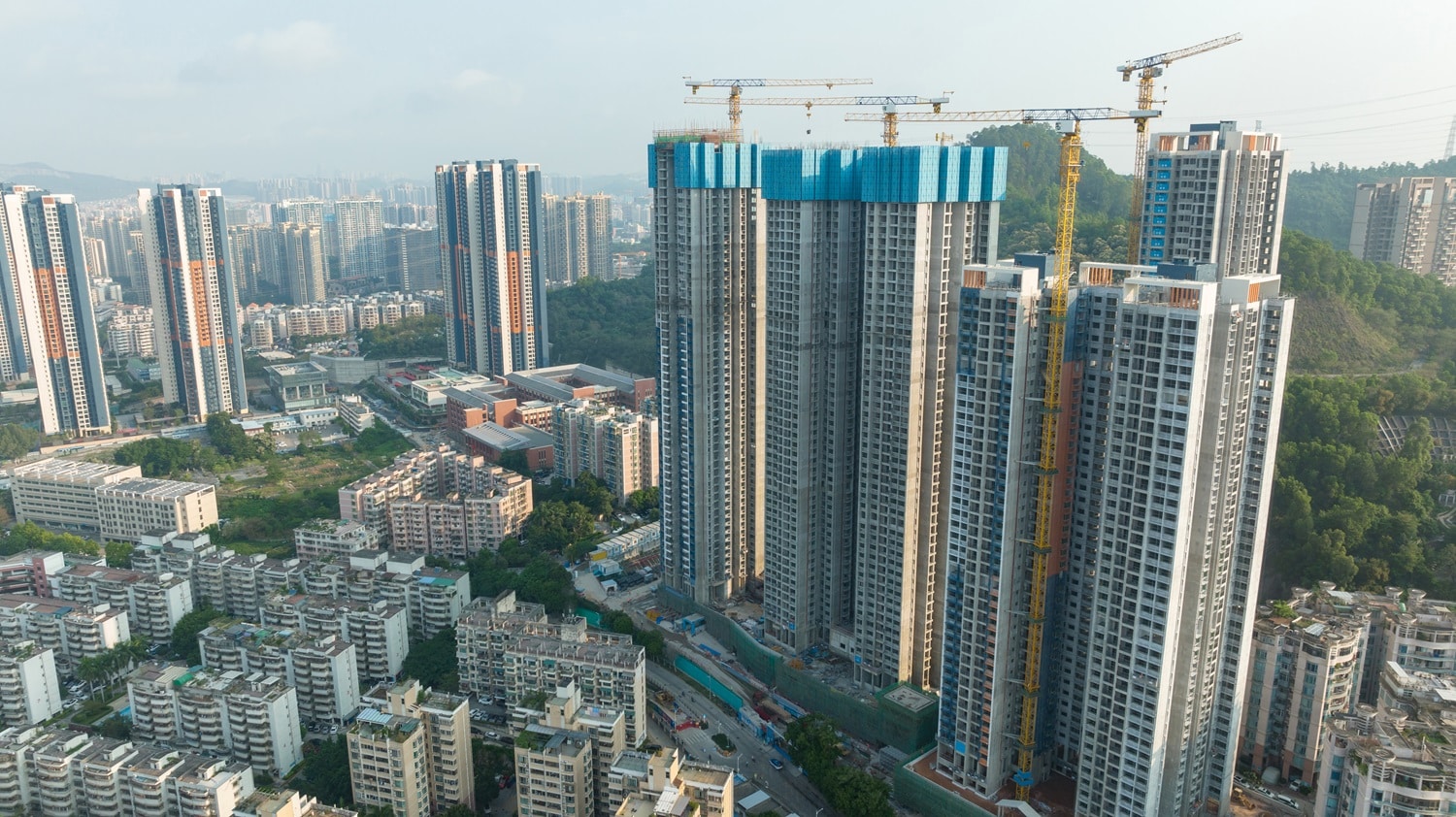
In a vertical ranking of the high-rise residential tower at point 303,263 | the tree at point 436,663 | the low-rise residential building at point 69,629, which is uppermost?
the high-rise residential tower at point 303,263

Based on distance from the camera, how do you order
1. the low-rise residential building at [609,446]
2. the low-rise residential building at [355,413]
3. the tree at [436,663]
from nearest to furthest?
the tree at [436,663], the low-rise residential building at [609,446], the low-rise residential building at [355,413]

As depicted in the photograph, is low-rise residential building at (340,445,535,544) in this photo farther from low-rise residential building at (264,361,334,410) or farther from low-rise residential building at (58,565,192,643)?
low-rise residential building at (264,361,334,410)

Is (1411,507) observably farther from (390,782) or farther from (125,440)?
(125,440)

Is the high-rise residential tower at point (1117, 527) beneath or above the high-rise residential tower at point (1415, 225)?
beneath

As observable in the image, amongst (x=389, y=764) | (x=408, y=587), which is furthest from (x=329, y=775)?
(x=408, y=587)

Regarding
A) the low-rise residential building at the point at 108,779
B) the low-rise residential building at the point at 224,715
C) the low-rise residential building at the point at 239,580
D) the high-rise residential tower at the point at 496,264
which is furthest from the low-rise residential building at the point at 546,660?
the high-rise residential tower at the point at 496,264

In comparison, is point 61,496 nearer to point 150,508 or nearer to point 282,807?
point 150,508

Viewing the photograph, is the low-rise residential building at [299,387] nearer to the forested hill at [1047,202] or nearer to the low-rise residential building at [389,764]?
the forested hill at [1047,202]

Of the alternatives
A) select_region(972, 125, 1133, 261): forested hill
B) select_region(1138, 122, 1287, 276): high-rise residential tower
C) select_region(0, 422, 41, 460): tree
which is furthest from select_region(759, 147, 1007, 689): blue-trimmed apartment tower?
select_region(0, 422, 41, 460): tree
